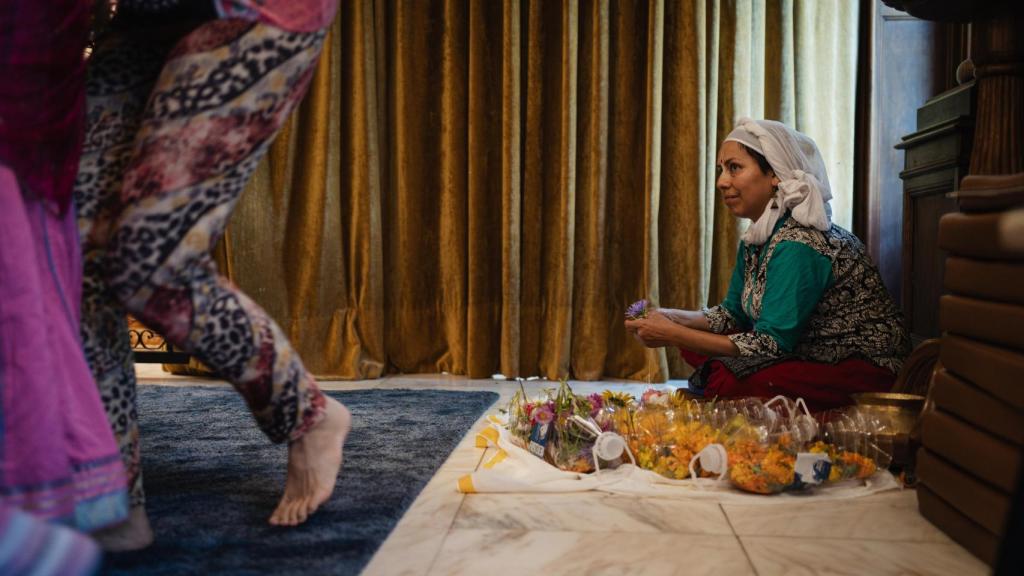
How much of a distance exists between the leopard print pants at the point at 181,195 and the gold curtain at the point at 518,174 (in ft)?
6.70

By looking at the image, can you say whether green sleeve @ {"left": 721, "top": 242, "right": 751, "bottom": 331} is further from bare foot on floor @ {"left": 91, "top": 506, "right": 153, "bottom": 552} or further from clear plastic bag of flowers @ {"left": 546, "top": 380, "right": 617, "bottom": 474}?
Result: bare foot on floor @ {"left": 91, "top": 506, "right": 153, "bottom": 552}

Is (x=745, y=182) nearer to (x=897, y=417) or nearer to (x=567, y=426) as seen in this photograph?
(x=897, y=417)

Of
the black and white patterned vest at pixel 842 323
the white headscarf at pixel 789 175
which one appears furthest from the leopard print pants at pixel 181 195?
the white headscarf at pixel 789 175

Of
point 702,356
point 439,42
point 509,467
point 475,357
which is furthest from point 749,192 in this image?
point 439,42

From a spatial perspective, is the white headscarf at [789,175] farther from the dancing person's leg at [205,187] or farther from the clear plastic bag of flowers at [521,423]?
the dancing person's leg at [205,187]

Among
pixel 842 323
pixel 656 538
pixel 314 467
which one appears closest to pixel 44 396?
pixel 314 467

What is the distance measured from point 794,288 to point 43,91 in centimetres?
167

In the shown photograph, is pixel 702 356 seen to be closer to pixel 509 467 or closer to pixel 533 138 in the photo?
pixel 509 467

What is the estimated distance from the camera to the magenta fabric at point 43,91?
3.76ft

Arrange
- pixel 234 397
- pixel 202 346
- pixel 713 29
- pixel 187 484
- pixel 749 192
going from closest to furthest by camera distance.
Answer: pixel 202 346
pixel 187 484
pixel 749 192
pixel 234 397
pixel 713 29

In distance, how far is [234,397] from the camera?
2.90 metres

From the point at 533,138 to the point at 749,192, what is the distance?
1.19 meters

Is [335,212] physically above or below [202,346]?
above

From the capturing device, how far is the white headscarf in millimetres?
2260
